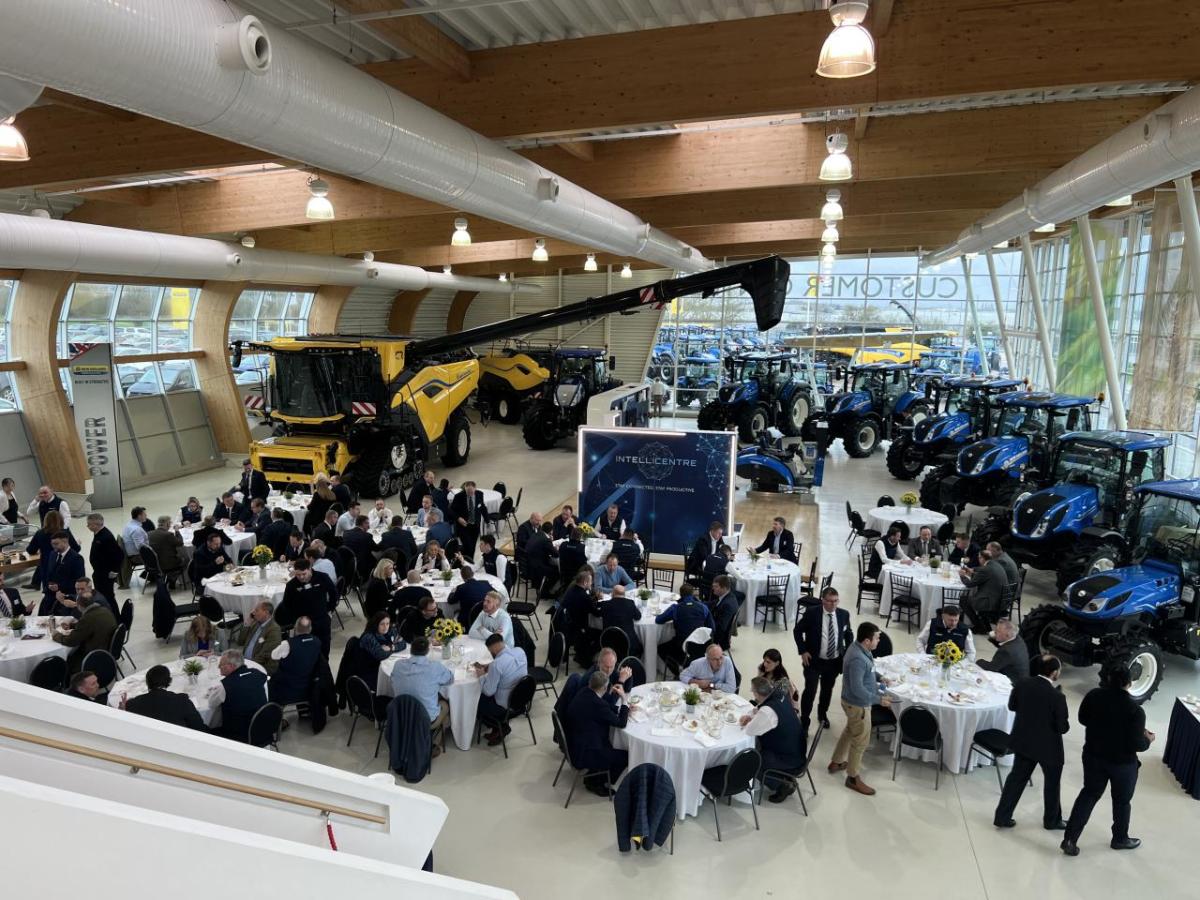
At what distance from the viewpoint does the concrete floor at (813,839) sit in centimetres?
524

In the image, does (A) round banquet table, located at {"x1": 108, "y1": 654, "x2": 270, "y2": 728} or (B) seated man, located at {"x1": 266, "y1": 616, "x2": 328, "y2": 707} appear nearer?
(A) round banquet table, located at {"x1": 108, "y1": 654, "x2": 270, "y2": 728}

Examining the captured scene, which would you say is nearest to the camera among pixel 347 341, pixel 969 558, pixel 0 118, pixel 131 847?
pixel 131 847

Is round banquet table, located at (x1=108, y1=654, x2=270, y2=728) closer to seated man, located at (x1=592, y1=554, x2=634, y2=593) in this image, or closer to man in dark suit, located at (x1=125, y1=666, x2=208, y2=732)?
man in dark suit, located at (x1=125, y1=666, x2=208, y2=732)

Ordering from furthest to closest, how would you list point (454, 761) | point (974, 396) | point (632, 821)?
1. point (974, 396)
2. point (454, 761)
3. point (632, 821)

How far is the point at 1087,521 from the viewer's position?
10.2 metres

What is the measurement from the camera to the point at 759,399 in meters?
21.3

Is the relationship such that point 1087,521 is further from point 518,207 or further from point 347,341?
point 347,341

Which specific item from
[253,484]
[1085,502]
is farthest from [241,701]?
[1085,502]

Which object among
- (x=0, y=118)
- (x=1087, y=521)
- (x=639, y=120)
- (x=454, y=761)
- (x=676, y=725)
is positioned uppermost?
(x=639, y=120)

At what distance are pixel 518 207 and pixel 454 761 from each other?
5.01 meters

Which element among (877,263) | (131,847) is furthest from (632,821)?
(877,263)

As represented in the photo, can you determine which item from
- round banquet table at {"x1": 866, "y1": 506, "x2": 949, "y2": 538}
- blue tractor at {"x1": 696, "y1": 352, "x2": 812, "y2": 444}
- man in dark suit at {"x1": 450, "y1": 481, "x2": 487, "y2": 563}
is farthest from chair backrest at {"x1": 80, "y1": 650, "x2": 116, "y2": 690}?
blue tractor at {"x1": 696, "y1": 352, "x2": 812, "y2": 444}

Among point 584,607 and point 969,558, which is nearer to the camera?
point 584,607

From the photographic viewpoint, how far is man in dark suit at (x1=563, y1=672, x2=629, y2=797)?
5.92 m
